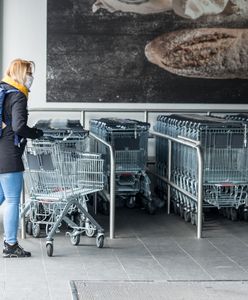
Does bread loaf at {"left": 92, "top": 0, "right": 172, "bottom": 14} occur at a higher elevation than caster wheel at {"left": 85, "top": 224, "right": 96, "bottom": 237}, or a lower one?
higher

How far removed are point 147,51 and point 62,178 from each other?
370 cm

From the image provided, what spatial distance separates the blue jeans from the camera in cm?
753

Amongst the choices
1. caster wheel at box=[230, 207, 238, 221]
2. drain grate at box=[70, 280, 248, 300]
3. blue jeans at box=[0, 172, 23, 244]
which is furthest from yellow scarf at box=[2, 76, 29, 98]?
caster wheel at box=[230, 207, 238, 221]

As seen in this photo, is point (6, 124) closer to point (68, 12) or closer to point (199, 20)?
point (68, 12)

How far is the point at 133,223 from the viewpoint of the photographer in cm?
965

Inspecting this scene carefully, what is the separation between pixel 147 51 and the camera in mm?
11172

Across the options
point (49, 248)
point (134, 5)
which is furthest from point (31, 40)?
point (49, 248)

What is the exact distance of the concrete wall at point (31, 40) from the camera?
1102cm

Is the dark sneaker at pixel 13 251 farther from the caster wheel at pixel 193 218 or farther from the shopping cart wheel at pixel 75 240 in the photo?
the caster wheel at pixel 193 218

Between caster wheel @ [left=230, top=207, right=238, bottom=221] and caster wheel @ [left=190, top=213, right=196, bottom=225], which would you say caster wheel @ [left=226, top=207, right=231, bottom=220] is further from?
caster wheel @ [left=190, top=213, right=196, bottom=225]

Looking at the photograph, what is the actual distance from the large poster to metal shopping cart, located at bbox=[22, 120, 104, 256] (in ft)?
9.48

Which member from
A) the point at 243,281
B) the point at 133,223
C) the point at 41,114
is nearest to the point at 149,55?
the point at 41,114

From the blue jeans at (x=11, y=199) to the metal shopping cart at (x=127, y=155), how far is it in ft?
7.46

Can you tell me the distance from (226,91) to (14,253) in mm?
4875
